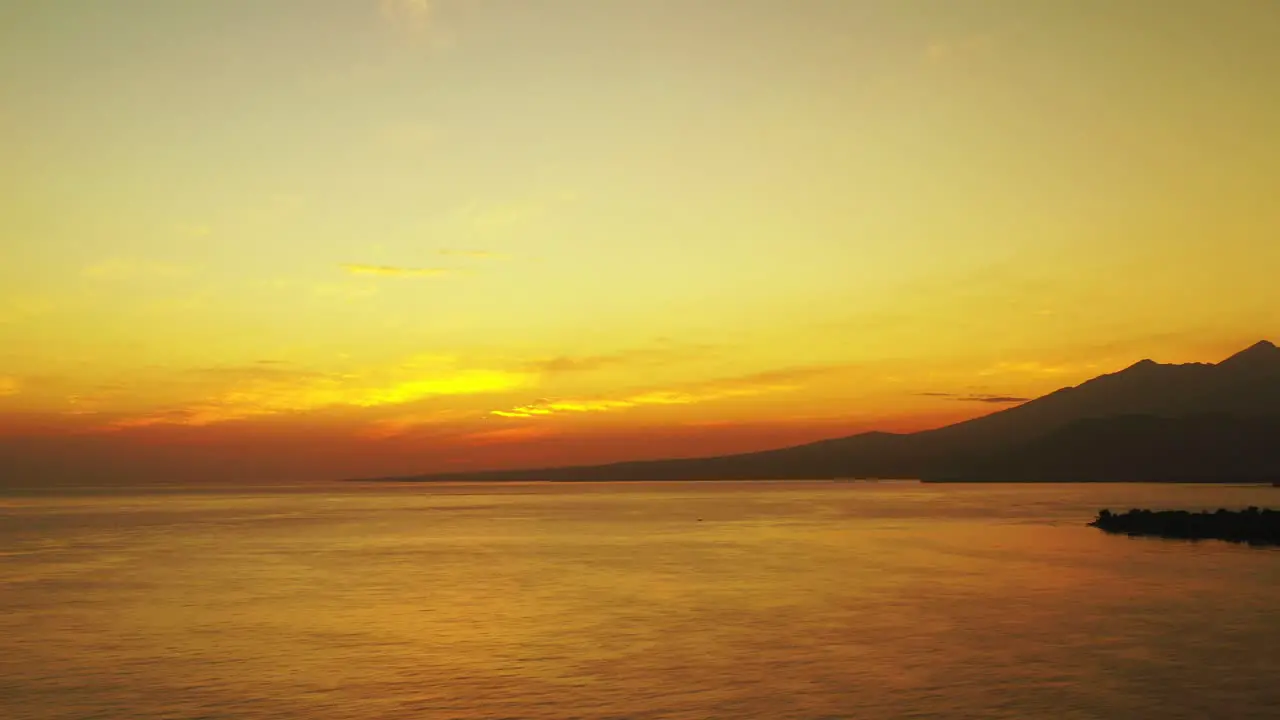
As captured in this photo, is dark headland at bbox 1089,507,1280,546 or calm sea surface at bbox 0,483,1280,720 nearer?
calm sea surface at bbox 0,483,1280,720

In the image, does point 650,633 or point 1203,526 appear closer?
point 650,633

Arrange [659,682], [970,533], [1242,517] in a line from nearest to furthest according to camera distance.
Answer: [659,682], [1242,517], [970,533]

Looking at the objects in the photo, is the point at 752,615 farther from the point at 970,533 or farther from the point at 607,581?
the point at 970,533

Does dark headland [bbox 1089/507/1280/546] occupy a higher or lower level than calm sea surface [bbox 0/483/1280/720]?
higher

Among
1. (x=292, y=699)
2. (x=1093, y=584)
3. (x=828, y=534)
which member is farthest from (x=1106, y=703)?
(x=828, y=534)

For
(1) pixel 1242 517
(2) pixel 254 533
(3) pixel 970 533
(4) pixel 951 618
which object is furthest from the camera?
(2) pixel 254 533
